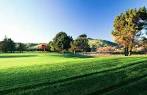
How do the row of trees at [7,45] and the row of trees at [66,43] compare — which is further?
the row of trees at [7,45]

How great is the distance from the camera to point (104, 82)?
2234cm

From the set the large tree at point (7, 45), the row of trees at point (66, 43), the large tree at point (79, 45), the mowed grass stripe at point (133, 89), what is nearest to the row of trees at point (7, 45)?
the large tree at point (7, 45)

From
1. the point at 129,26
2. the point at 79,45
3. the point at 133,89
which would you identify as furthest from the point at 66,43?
the point at 133,89

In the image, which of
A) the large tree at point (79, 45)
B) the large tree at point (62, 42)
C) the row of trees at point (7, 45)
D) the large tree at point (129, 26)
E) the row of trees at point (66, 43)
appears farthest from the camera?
the row of trees at point (7, 45)

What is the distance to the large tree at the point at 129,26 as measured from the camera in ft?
275

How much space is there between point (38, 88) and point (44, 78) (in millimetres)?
4207

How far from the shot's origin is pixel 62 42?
150 metres

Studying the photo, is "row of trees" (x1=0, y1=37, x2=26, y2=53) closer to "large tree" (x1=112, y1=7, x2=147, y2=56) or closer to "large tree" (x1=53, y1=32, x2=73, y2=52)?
"large tree" (x1=53, y1=32, x2=73, y2=52)

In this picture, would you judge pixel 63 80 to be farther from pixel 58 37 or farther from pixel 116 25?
pixel 58 37

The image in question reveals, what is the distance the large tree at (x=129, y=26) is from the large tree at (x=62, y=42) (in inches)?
2499

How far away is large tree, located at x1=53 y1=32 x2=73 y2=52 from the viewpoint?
5881 inches

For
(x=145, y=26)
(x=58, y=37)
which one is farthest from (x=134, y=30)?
(x=58, y=37)

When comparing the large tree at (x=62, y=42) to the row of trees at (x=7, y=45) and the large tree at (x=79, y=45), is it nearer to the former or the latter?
the large tree at (x=79, y=45)

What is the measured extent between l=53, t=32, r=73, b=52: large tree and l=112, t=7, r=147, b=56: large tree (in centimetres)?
6348
